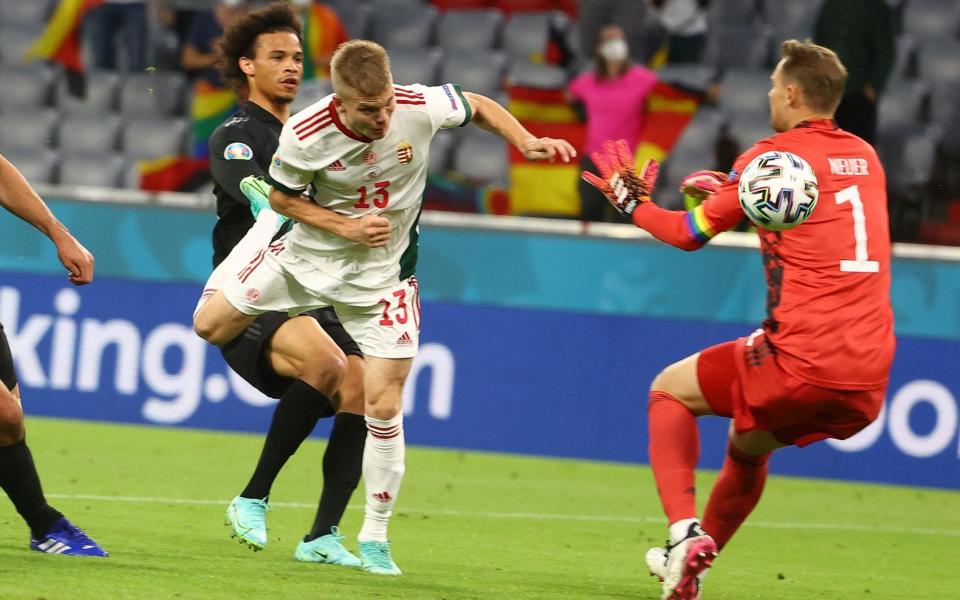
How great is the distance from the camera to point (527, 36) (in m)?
11.7

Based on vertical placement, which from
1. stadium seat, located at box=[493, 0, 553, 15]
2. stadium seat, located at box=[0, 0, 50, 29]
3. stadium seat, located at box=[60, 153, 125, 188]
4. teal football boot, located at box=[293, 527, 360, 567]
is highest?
stadium seat, located at box=[493, 0, 553, 15]

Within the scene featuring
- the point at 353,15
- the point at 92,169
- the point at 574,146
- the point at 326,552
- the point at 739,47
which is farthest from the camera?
the point at 353,15

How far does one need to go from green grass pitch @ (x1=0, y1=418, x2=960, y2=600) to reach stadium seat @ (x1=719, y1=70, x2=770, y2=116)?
2493mm

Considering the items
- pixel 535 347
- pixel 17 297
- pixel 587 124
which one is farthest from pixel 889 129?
pixel 17 297

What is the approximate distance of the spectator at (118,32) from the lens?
11.5 m

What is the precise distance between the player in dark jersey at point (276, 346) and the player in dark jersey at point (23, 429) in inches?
24.4

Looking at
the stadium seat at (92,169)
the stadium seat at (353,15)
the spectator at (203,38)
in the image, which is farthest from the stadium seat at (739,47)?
the stadium seat at (92,169)

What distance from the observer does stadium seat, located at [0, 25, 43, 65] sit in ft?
40.4

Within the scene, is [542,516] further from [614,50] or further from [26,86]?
[26,86]

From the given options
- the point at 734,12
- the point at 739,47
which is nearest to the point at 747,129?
the point at 739,47

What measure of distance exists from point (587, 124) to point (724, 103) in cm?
95

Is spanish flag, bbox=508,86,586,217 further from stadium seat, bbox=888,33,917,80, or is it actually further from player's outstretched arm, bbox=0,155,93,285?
player's outstretched arm, bbox=0,155,93,285

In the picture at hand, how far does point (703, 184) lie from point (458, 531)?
2335 mm

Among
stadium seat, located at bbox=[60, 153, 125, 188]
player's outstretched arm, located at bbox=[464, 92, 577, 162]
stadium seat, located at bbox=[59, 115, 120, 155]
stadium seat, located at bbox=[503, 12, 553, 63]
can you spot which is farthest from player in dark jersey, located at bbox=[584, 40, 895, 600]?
stadium seat, located at bbox=[59, 115, 120, 155]
